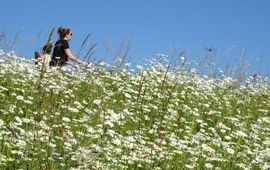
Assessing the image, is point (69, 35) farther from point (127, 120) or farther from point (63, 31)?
point (127, 120)

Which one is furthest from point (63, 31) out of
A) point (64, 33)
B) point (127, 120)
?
point (127, 120)

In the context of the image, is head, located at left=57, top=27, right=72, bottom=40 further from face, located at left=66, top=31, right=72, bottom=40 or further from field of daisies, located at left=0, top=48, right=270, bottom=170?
field of daisies, located at left=0, top=48, right=270, bottom=170

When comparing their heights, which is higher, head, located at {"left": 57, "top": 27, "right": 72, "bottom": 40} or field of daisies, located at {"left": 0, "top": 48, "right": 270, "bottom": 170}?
head, located at {"left": 57, "top": 27, "right": 72, "bottom": 40}

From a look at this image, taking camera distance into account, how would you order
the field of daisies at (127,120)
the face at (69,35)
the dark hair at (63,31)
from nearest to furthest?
the field of daisies at (127,120)
the dark hair at (63,31)
the face at (69,35)

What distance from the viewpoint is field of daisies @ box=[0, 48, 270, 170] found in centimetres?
439

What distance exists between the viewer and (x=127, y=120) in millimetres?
6785

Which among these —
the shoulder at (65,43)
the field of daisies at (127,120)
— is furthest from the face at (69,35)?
the field of daisies at (127,120)

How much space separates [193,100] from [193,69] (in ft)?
6.80

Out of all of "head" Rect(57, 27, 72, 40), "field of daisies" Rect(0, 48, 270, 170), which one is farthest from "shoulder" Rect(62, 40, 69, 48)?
"field of daisies" Rect(0, 48, 270, 170)

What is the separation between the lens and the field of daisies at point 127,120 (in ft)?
14.4

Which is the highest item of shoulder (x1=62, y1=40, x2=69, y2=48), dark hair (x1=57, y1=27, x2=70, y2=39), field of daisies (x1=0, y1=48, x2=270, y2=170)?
dark hair (x1=57, y1=27, x2=70, y2=39)

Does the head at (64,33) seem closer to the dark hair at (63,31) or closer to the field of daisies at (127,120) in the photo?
the dark hair at (63,31)

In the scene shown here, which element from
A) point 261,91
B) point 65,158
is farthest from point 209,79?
point 65,158

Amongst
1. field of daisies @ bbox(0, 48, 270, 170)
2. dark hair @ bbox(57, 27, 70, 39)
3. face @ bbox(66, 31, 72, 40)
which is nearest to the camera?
field of daisies @ bbox(0, 48, 270, 170)
